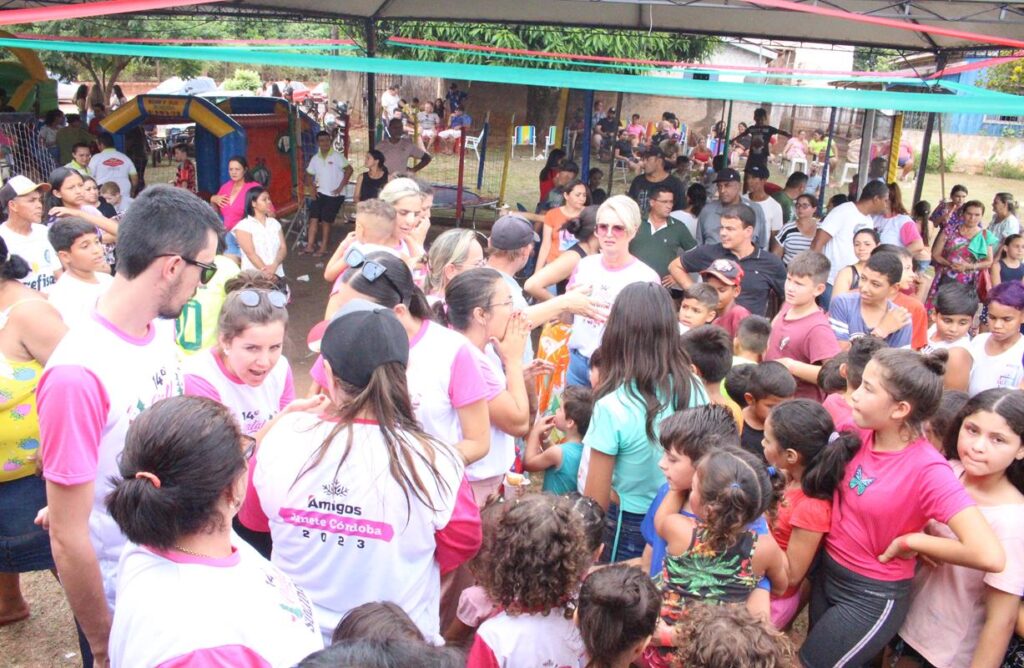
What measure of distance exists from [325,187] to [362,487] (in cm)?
894

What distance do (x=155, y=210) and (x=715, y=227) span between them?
5082 millimetres

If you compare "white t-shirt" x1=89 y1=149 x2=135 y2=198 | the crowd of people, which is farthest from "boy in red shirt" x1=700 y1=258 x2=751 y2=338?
"white t-shirt" x1=89 y1=149 x2=135 y2=198

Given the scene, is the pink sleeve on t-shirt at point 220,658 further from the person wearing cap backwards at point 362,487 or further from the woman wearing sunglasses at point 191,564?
the person wearing cap backwards at point 362,487

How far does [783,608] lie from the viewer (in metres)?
2.58

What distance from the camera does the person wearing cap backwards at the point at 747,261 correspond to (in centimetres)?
470

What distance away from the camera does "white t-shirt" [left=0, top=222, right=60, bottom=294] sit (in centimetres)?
439

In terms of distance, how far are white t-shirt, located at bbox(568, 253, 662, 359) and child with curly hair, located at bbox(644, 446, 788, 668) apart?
5.60 feet

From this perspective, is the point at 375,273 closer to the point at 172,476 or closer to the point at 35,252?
the point at 172,476

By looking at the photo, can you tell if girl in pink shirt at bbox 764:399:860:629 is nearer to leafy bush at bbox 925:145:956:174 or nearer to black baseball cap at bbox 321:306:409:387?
black baseball cap at bbox 321:306:409:387

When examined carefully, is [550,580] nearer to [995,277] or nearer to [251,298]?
[251,298]

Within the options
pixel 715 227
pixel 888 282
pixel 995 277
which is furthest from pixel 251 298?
pixel 995 277

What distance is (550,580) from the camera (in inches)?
73.4

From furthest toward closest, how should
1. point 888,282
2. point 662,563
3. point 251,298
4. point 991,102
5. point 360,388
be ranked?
point 991,102, point 888,282, point 251,298, point 662,563, point 360,388

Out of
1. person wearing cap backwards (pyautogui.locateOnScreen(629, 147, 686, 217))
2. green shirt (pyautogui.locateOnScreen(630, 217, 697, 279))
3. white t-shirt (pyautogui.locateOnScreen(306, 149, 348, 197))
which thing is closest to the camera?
green shirt (pyautogui.locateOnScreen(630, 217, 697, 279))
